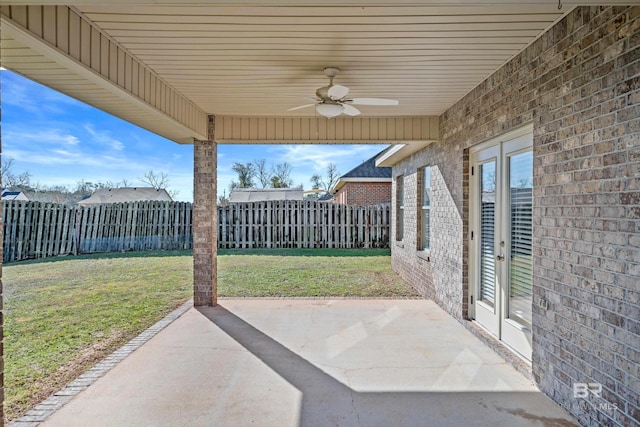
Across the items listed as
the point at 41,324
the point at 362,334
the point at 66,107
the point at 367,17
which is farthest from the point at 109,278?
the point at 66,107

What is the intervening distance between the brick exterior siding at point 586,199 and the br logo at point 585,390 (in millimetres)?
33

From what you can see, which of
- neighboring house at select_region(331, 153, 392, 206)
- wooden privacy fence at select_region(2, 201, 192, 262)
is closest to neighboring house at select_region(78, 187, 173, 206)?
wooden privacy fence at select_region(2, 201, 192, 262)

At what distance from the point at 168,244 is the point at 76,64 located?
34.8 feet

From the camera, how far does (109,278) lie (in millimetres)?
7539

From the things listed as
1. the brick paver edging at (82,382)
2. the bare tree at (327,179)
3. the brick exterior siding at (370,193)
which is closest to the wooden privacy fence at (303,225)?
the brick exterior siding at (370,193)

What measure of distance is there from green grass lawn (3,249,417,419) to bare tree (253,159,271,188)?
17.0m

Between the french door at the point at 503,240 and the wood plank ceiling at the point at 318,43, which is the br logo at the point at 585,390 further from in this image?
the wood plank ceiling at the point at 318,43

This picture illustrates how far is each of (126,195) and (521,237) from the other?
22941mm

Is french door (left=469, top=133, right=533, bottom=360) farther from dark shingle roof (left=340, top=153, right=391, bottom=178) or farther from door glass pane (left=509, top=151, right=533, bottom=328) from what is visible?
dark shingle roof (left=340, top=153, right=391, bottom=178)

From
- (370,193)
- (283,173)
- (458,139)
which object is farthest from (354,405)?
(283,173)

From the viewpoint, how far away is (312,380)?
320cm

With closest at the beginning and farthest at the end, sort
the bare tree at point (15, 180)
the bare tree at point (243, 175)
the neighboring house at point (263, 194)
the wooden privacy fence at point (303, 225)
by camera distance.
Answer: the wooden privacy fence at point (303, 225) → the bare tree at point (15, 180) → the neighboring house at point (263, 194) → the bare tree at point (243, 175)

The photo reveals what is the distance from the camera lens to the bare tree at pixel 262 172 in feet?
93.3

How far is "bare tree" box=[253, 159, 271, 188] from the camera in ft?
93.3
